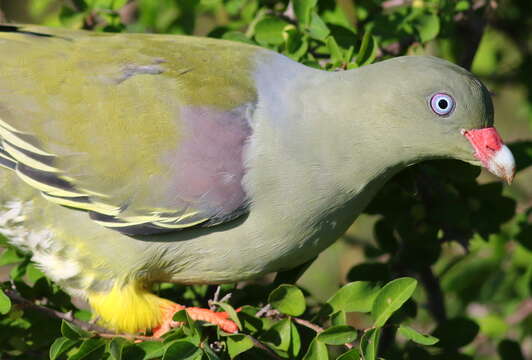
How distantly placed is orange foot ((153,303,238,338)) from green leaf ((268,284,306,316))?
27 cm

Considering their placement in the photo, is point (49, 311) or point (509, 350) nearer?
point (49, 311)

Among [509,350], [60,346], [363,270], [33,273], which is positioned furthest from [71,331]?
[509,350]

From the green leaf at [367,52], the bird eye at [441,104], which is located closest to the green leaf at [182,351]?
the bird eye at [441,104]

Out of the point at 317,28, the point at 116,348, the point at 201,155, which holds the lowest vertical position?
the point at 116,348

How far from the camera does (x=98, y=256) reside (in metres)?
3.04

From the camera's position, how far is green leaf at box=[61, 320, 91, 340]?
8.45 ft

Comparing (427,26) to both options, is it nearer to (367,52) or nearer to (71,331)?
(367,52)

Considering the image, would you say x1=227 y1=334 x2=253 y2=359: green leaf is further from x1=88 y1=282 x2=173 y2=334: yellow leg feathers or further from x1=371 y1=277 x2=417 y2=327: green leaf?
x1=88 y1=282 x2=173 y2=334: yellow leg feathers

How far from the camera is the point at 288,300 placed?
2.65 meters

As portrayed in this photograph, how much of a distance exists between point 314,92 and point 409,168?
556 mm

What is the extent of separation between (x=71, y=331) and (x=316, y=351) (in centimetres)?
80

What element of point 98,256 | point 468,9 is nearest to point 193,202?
point 98,256

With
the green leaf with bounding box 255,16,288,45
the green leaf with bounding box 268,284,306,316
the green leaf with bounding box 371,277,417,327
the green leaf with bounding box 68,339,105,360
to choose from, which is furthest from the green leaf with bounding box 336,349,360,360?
the green leaf with bounding box 255,16,288,45

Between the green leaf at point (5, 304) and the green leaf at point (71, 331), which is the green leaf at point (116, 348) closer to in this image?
the green leaf at point (71, 331)
